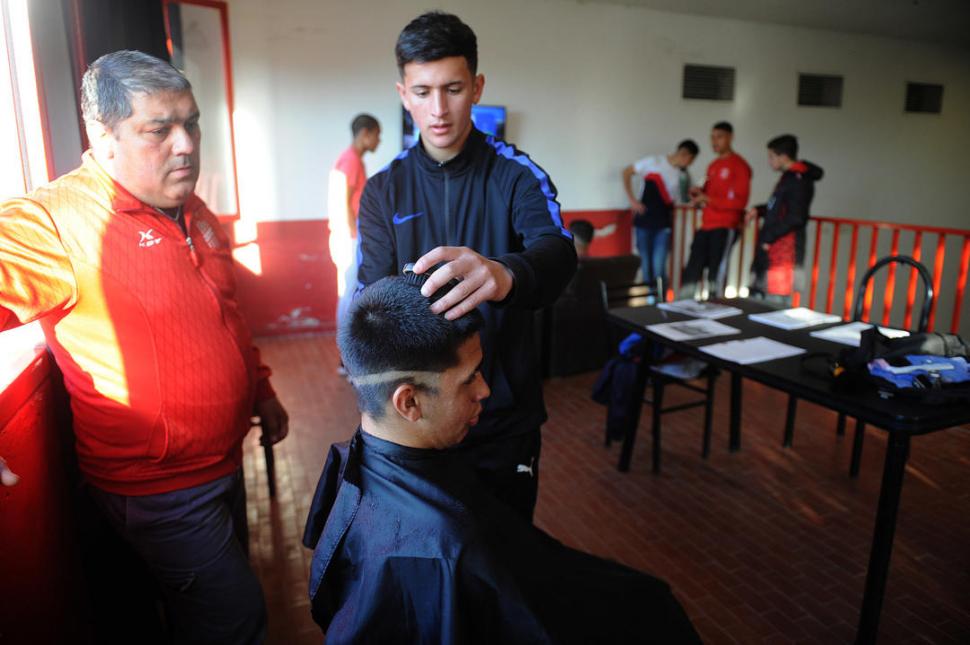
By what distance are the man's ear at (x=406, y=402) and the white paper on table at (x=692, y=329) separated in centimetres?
183

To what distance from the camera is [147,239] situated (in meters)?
1.40

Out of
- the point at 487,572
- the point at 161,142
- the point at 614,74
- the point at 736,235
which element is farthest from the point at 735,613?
the point at 614,74

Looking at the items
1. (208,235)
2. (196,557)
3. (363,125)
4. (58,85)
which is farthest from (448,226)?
(363,125)

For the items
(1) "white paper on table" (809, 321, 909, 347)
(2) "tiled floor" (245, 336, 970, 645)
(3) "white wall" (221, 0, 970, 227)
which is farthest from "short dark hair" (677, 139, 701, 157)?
(1) "white paper on table" (809, 321, 909, 347)

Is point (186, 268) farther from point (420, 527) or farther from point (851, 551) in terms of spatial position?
point (851, 551)

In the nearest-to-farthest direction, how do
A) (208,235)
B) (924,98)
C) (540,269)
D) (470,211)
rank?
(540,269)
(470,211)
(208,235)
(924,98)

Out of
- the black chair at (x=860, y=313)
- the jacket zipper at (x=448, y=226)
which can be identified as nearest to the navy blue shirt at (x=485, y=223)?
the jacket zipper at (x=448, y=226)

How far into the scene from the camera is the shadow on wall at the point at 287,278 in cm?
575

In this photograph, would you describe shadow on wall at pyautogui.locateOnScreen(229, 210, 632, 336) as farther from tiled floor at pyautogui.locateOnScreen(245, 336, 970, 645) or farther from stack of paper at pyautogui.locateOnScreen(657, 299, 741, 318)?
stack of paper at pyautogui.locateOnScreen(657, 299, 741, 318)

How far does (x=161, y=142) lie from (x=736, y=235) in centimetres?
554

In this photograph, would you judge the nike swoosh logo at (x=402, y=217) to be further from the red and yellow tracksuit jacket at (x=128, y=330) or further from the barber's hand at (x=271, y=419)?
the barber's hand at (x=271, y=419)

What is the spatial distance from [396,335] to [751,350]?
74.5 inches

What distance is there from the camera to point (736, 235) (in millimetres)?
6000

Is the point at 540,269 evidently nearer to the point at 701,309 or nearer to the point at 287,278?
the point at 701,309
